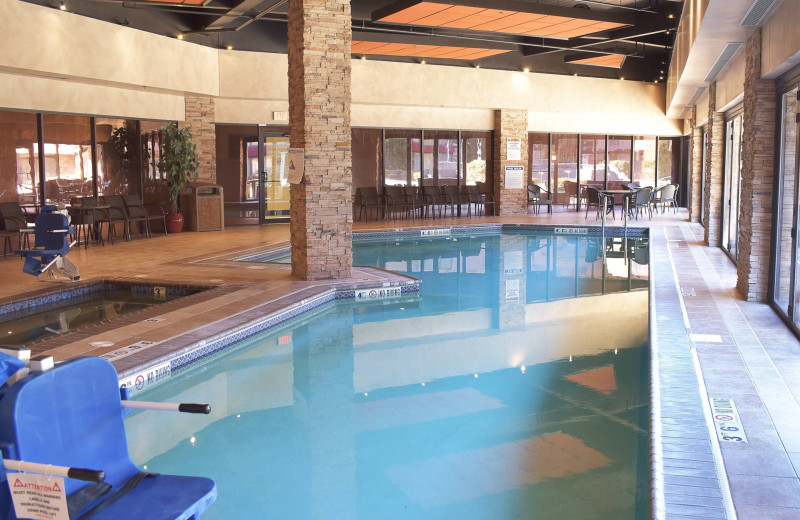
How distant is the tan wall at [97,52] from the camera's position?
10469 millimetres

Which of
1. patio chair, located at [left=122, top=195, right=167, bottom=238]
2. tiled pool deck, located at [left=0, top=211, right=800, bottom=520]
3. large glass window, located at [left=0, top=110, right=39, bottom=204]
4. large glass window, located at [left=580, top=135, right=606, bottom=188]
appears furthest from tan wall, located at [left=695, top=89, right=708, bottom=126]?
large glass window, located at [left=0, top=110, right=39, bottom=204]

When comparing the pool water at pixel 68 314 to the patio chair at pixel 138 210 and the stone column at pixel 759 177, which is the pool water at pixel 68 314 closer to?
the patio chair at pixel 138 210

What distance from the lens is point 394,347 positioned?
6832 millimetres

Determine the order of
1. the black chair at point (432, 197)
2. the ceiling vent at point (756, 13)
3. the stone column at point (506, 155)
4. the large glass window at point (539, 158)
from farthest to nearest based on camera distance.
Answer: the large glass window at point (539, 158), the stone column at point (506, 155), the black chair at point (432, 197), the ceiling vent at point (756, 13)

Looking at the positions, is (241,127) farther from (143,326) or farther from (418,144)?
(143,326)

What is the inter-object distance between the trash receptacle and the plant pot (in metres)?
0.34

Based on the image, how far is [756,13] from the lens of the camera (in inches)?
281

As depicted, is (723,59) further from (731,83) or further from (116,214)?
(116,214)

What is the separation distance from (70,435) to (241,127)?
1470 centimetres

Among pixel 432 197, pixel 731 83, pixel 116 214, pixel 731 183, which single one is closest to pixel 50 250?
pixel 116 214

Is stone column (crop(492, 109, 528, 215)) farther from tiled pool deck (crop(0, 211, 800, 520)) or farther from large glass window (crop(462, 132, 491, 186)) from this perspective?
tiled pool deck (crop(0, 211, 800, 520))

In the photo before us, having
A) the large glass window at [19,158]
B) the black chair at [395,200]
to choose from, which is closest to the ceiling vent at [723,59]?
the black chair at [395,200]

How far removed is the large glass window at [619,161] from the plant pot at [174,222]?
12.8 meters

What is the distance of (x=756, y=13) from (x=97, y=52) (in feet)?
32.0
